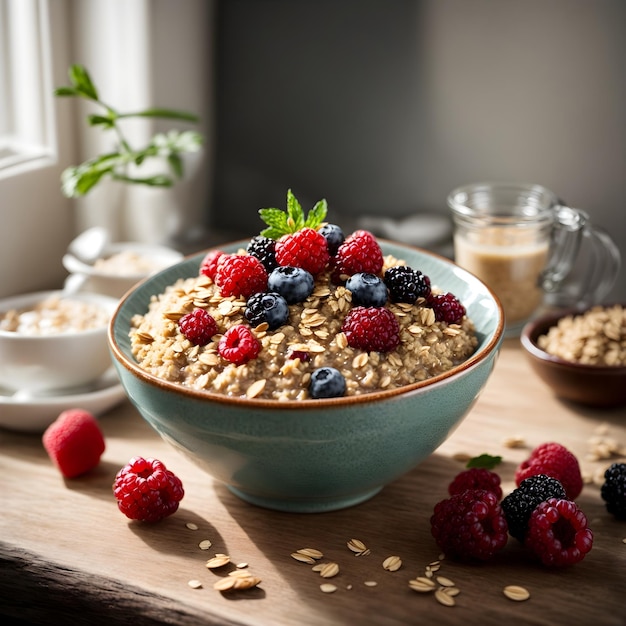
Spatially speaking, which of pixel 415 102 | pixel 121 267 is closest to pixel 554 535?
pixel 121 267

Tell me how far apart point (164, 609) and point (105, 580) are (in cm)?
8

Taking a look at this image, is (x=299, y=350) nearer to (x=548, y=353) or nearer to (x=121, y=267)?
(x=548, y=353)

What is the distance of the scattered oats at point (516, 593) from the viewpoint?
0.94m

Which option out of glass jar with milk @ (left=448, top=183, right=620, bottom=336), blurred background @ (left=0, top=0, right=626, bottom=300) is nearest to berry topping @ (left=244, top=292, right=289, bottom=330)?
glass jar with milk @ (left=448, top=183, right=620, bottom=336)

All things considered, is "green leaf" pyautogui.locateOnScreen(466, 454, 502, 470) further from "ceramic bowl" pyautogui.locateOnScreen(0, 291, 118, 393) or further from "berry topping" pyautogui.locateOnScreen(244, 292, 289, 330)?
"ceramic bowl" pyautogui.locateOnScreen(0, 291, 118, 393)

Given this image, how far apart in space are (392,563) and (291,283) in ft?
1.11

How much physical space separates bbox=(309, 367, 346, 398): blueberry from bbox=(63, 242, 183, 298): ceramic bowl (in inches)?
26.0

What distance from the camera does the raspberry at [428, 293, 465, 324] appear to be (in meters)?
1.09

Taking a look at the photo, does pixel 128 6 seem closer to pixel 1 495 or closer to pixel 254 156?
pixel 254 156

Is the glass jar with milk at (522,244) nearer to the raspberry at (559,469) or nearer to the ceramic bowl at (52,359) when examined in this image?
the raspberry at (559,469)

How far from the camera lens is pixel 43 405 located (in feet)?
4.15

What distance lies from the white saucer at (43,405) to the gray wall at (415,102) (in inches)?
31.9

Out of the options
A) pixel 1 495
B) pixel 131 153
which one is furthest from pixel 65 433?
pixel 131 153

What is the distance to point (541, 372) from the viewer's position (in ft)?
4.56
